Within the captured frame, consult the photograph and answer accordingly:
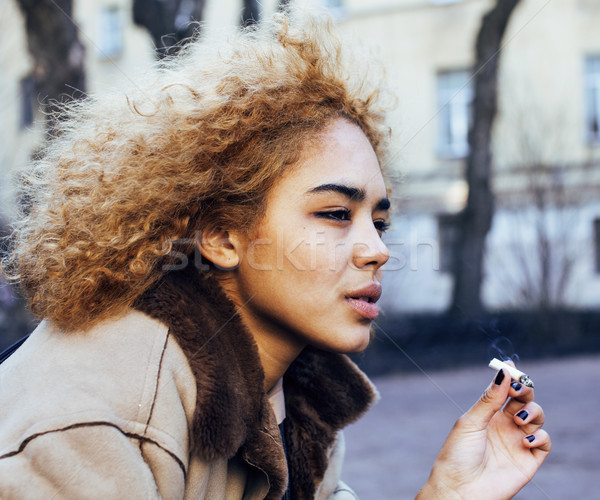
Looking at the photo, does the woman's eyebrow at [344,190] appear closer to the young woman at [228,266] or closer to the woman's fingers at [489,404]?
the young woman at [228,266]

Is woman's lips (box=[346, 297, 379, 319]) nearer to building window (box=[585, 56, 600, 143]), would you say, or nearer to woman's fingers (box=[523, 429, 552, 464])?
woman's fingers (box=[523, 429, 552, 464])

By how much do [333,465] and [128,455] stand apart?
41.2 inches

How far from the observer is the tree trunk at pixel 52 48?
646cm

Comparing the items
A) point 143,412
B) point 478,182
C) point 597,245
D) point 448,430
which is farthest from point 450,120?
point 143,412

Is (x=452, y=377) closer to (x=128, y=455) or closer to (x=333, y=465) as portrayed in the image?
(x=333, y=465)

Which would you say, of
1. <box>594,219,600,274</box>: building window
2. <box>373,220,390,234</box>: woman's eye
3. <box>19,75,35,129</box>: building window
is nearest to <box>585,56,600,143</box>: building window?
<box>594,219,600,274</box>: building window

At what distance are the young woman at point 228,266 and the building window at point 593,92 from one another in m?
16.4

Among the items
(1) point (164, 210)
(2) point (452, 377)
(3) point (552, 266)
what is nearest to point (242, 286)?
(1) point (164, 210)

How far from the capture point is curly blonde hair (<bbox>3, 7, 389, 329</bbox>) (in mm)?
1844

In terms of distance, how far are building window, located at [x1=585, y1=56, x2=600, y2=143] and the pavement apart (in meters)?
8.52

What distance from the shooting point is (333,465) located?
7.58 ft

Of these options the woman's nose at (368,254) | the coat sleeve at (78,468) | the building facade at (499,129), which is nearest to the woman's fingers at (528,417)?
the woman's nose at (368,254)

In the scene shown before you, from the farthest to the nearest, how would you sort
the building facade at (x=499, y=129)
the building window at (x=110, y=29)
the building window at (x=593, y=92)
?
the building window at (x=110, y=29) < the building window at (x=593, y=92) < the building facade at (x=499, y=129)

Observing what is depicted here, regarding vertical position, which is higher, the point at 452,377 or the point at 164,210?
the point at 164,210
